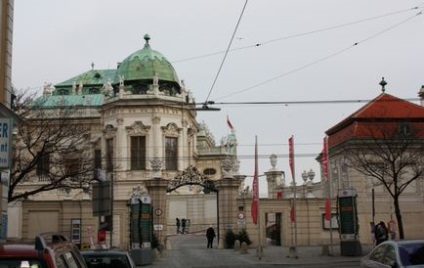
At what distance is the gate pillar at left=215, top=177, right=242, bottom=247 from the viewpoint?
40250 mm

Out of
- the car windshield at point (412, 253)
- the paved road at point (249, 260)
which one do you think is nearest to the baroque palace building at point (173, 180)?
the paved road at point (249, 260)

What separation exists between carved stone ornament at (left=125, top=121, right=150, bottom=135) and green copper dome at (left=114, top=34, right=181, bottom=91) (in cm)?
527

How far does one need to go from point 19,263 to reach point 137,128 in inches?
2467

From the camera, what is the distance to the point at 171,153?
68938mm

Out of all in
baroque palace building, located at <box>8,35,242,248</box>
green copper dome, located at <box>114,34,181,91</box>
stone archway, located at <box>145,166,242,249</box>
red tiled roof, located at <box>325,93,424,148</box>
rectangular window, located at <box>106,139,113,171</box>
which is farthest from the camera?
green copper dome, located at <box>114,34,181,91</box>

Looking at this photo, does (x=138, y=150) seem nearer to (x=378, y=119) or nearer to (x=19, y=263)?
(x=378, y=119)

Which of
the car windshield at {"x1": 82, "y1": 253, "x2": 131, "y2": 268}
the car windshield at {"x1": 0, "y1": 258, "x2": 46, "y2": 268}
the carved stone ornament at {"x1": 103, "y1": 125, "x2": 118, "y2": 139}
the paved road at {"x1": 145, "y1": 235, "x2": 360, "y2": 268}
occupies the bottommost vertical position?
the paved road at {"x1": 145, "y1": 235, "x2": 360, "y2": 268}

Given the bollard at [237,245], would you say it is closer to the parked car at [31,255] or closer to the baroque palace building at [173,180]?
the baroque palace building at [173,180]

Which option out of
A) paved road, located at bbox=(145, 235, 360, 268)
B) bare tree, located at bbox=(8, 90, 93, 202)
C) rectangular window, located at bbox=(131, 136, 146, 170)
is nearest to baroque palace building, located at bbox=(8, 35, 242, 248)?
rectangular window, located at bbox=(131, 136, 146, 170)

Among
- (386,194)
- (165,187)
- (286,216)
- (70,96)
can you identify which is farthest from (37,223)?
(70,96)

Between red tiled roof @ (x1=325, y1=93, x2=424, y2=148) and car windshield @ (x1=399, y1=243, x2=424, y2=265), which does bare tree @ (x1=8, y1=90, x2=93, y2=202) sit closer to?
red tiled roof @ (x1=325, y1=93, x2=424, y2=148)

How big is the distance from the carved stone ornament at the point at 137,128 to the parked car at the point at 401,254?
183 ft

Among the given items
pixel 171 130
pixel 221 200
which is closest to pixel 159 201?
pixel 221 200

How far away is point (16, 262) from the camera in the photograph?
484 centimetres
